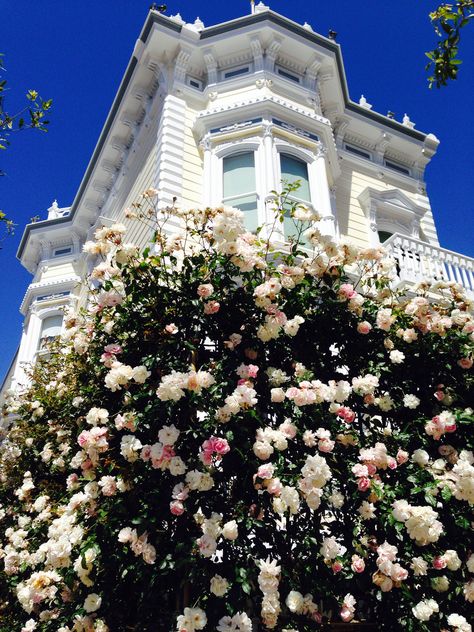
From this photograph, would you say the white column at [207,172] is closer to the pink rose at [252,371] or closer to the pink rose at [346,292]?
the pink rose at [346,292]

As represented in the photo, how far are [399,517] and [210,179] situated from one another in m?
8.25

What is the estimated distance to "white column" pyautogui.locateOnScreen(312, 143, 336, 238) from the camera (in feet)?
35.9

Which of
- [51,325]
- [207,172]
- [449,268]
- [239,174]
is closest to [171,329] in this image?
[207,172]

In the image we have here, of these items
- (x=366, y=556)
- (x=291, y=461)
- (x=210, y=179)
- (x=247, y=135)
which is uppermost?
(x=247, y=135)

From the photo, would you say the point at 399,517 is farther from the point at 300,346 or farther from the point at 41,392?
the point at 41,392

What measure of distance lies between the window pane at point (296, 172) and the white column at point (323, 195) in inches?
8.6

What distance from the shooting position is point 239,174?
1117cm

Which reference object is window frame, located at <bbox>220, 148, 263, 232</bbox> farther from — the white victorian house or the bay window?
the bay window

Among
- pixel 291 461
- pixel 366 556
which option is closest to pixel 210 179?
pixel 291 461

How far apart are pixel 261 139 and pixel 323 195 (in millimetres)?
1786

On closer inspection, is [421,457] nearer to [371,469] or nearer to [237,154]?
[371,469]

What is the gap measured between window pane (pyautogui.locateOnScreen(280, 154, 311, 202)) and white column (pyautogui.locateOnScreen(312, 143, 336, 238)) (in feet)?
0.72

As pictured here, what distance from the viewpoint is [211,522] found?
3.90 meters

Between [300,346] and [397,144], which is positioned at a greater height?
[397,144]
